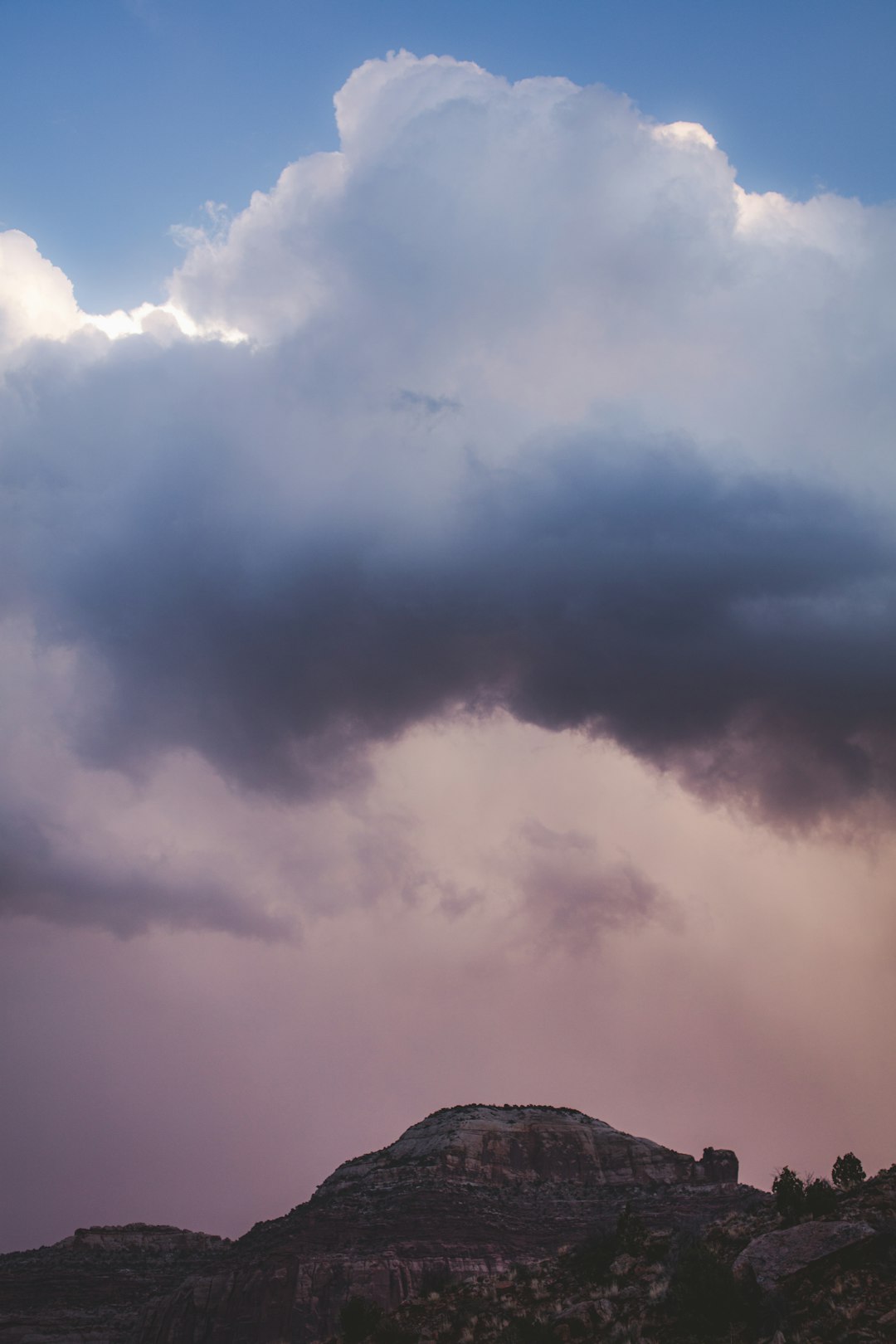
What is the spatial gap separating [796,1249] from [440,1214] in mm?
96967

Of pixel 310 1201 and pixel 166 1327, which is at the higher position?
pixel 310 1201

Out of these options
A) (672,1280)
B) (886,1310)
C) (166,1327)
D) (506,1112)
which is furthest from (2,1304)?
(886,1310)

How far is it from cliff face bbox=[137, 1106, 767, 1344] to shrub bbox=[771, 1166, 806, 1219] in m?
50.0

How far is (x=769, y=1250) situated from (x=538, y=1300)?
10.4m

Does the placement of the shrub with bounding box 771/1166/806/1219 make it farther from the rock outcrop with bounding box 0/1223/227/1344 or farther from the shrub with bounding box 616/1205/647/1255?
the rock outcrop with bounding box 0/1223/227/1344

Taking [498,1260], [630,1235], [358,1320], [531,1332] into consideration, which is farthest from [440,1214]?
[531,1332]

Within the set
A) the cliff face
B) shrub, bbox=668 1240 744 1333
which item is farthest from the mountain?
the cliff face

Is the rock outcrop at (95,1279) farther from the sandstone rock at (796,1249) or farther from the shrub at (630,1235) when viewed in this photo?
the sandstone rock at (796,1249)

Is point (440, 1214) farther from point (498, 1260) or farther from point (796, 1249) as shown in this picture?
point (796, 1249)

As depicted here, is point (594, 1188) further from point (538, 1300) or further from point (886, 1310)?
point (886, 1310)

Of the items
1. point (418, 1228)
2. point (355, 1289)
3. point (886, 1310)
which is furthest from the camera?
point (418, 1228)

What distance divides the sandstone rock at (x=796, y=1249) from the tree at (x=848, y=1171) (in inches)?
485

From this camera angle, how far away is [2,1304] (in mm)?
109750

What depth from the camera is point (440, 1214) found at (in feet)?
354
